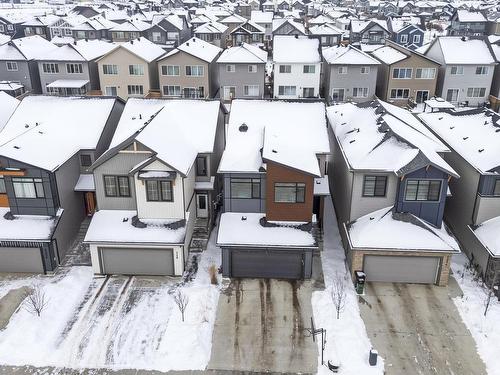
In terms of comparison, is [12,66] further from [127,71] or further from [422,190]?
[422,190]

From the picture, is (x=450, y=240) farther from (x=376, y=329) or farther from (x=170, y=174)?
(x=170, y=174)

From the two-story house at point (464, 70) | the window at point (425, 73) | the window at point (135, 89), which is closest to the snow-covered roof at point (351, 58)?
the window at point (425, 73)

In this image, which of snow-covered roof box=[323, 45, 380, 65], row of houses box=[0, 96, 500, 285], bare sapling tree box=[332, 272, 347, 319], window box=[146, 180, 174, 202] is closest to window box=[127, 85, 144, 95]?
snow-covered roof box=[323, 45, 380, 65]

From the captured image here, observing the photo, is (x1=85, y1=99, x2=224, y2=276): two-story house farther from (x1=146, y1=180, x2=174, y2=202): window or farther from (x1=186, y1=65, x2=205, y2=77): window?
(x1=186, y1=65, x2=205, y2=77): window

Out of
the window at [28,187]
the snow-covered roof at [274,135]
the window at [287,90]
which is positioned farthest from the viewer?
the window at [287,90]

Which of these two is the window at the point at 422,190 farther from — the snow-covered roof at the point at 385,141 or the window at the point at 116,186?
the window at the point at 116,186
